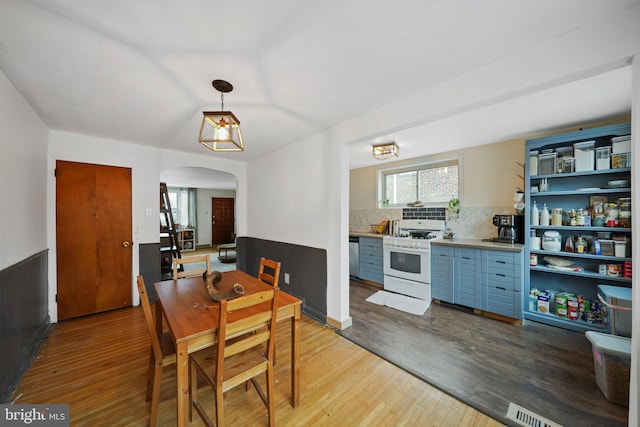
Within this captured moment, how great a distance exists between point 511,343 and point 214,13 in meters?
3.73

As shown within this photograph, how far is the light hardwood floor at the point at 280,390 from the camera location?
61.3 inches

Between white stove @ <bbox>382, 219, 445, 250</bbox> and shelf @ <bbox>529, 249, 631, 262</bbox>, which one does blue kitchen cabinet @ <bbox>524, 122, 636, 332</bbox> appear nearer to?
shelf @ <bbox>529, 249, 631, 262</bbox>

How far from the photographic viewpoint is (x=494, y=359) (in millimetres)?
2154

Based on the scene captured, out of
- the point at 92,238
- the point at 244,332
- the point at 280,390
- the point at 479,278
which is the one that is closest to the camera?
the point at 244,332

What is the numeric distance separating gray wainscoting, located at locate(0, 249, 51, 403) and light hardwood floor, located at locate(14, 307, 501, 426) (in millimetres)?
94

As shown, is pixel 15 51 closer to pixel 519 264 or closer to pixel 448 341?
pixel 448 341

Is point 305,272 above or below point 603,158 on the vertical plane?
below

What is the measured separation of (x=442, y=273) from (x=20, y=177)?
4.78 meters

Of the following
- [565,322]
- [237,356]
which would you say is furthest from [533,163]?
[237,356]

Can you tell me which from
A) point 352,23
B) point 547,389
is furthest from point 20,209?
point 547,389

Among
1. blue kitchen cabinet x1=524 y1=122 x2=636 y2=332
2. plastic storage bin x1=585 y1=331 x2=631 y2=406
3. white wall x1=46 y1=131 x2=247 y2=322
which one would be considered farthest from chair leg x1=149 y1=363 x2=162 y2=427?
blue kitchen cabinet x1=524 y1=122 x2=636 y2=332

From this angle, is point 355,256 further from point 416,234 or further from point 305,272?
point 305,272

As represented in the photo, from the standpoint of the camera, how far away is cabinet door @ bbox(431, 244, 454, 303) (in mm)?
3279

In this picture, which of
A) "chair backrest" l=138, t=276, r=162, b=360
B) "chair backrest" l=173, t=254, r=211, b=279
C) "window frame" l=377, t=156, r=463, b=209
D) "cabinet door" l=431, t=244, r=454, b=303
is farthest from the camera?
"window frame" l=377, t=156, r=463, b=209
